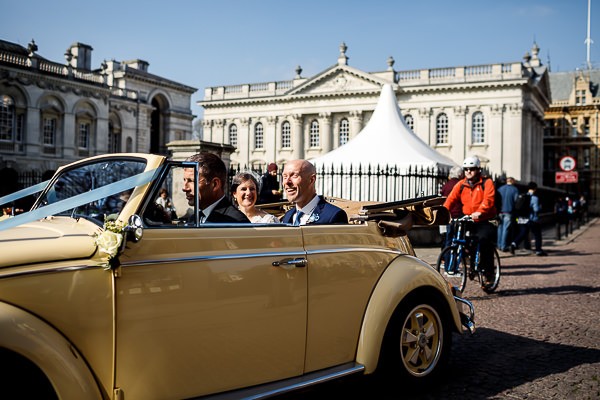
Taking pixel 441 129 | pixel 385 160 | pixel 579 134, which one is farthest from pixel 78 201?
pixel 579 134

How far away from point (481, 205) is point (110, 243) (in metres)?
6.79

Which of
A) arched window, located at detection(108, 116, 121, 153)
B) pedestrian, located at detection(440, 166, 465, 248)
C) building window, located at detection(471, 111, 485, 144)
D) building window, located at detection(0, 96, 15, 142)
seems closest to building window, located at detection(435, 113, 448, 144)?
building window, located at detection(471, 111, 485, 144)

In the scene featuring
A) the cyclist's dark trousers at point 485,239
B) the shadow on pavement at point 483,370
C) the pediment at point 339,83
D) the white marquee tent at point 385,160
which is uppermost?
the pediment at point 339,83

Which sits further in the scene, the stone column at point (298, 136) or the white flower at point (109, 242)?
the stone column at point (298, 136)

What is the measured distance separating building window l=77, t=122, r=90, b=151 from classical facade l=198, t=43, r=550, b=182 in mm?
14439

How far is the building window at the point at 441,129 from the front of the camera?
5684 cm

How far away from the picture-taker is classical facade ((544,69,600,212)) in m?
74.6

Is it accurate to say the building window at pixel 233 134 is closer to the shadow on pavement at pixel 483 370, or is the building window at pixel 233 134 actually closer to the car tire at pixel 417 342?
the shadow on pavement at pixel 483 370

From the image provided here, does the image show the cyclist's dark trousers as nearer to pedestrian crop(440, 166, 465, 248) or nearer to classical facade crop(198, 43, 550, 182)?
pedestrian crop(440, 166, 465, 248)

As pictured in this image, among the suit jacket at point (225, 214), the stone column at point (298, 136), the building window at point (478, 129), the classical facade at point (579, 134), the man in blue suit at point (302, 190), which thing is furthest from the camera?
the classical facade at point (579, 134)

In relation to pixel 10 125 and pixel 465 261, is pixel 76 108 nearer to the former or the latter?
pixel 10 125

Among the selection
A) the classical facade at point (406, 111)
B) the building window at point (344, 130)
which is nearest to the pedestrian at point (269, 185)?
the classical facade at point (406, 111)

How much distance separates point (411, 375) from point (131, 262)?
93.2 inches

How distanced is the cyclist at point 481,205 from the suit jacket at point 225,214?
5074mm
